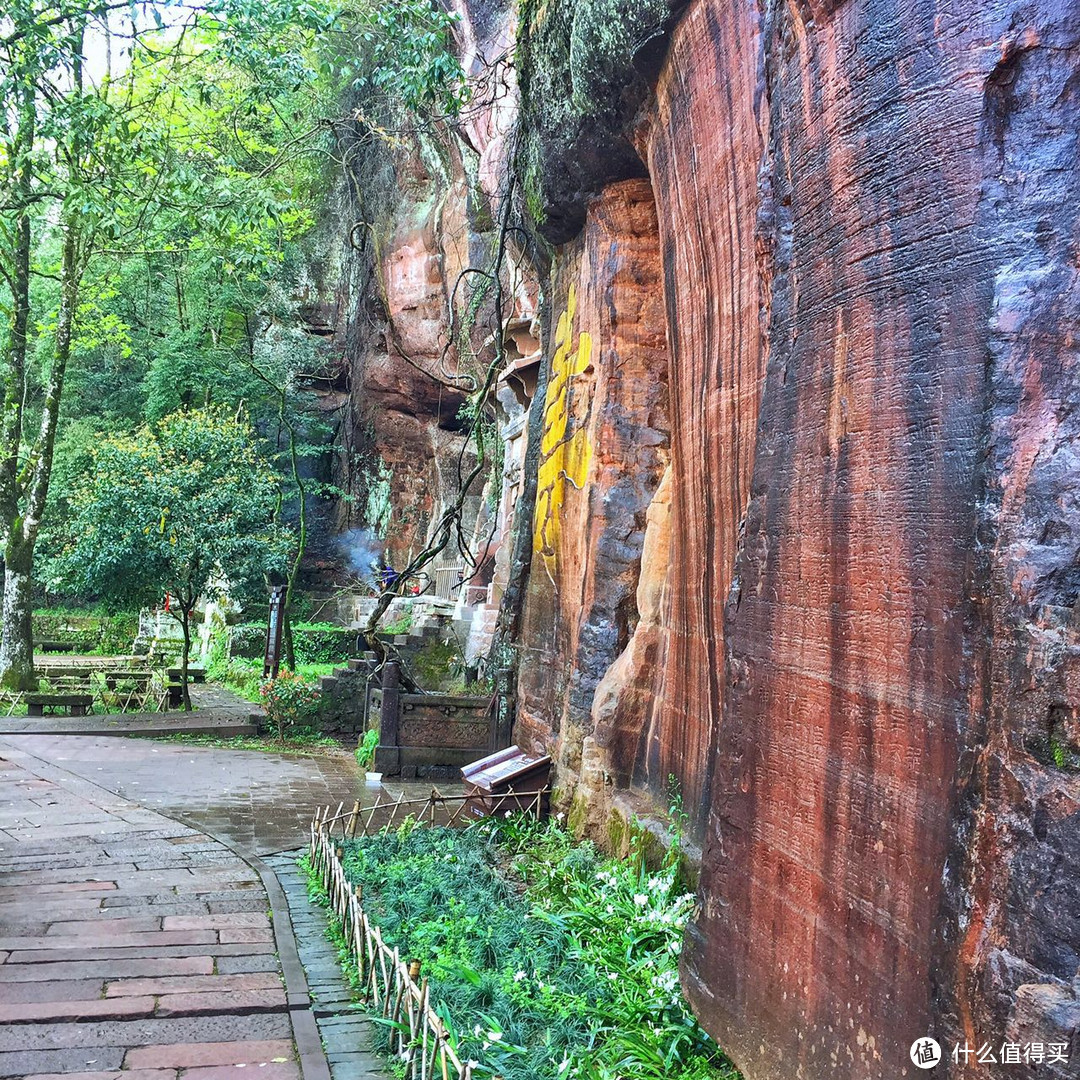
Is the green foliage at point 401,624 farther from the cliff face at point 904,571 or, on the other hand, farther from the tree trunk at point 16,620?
the cliff face at point 904,571

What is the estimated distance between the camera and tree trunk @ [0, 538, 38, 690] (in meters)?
14.2

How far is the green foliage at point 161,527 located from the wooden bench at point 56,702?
1.60 meters

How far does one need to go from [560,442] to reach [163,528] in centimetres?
846

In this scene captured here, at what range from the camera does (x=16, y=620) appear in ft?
47.1

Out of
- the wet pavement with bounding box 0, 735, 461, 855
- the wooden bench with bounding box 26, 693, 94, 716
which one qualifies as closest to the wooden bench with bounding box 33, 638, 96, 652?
the wooden bench with bounding box 26, 693, 94, 716

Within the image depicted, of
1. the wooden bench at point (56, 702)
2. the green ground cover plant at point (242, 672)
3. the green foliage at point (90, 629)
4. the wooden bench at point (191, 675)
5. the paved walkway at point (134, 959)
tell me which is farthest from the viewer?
the green foliage at point (90, 629)

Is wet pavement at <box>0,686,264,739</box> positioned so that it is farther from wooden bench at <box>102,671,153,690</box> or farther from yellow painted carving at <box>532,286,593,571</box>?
yellow painted carving at <box>532,286,593,571</box>

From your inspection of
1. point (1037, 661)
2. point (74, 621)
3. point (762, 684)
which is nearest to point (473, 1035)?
point (762, 684)

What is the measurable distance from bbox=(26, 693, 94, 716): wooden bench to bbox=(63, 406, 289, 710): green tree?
1490 millimetres

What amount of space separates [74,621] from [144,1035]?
25308mm

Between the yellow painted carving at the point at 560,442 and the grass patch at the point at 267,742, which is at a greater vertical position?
the yellow painted carving at the point at 560,442

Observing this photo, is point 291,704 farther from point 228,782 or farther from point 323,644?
point 323,644

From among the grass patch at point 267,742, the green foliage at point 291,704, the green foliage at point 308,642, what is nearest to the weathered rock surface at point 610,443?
the grass patch at point 267,742

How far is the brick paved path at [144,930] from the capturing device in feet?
12.8
